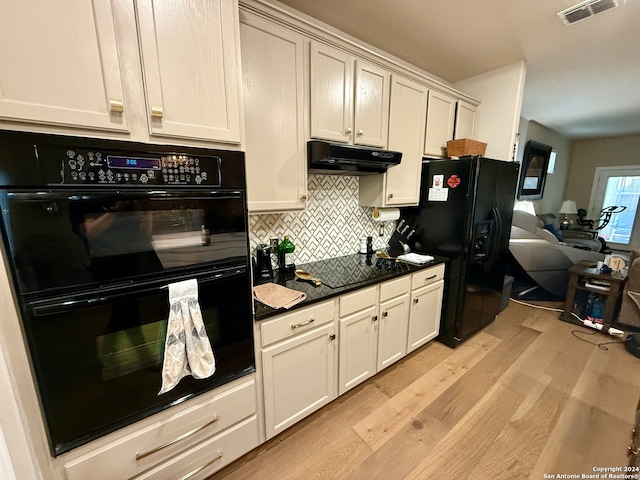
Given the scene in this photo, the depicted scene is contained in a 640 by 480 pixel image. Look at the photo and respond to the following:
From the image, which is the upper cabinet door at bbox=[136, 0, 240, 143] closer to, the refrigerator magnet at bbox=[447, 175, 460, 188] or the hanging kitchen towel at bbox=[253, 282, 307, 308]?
the hanging kitchen towel at bbox=[253, 282, 307, 308]

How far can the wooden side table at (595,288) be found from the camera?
2.68m

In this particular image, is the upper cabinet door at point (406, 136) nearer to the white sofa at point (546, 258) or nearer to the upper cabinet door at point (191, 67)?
the upper cabinet door at point (191, 67)

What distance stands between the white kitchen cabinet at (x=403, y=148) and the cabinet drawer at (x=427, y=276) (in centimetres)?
61

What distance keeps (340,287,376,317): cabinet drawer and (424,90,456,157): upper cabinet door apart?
1.43 m

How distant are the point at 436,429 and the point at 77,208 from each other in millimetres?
2180

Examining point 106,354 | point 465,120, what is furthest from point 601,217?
point 106,354

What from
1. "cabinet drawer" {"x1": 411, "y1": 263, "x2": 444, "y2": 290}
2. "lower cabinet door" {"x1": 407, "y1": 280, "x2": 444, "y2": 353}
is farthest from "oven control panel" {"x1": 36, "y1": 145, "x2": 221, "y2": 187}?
"lower cabinet door" {"x1": 407, "y1": 280, "x2": 444, "y2": 353}

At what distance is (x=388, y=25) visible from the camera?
200cm

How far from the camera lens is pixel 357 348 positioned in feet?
5.96

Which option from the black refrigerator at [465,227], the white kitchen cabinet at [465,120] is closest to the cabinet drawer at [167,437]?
the black refrigerator at [465,227]

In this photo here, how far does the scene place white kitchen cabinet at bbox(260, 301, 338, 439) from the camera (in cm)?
140

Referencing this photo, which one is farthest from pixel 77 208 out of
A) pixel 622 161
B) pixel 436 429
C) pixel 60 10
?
pixel 622 161

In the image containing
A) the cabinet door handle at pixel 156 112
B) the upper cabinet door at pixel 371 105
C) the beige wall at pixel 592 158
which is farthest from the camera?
the beige wall at pixel 592 158

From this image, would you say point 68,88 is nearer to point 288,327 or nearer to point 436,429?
point 288,327
